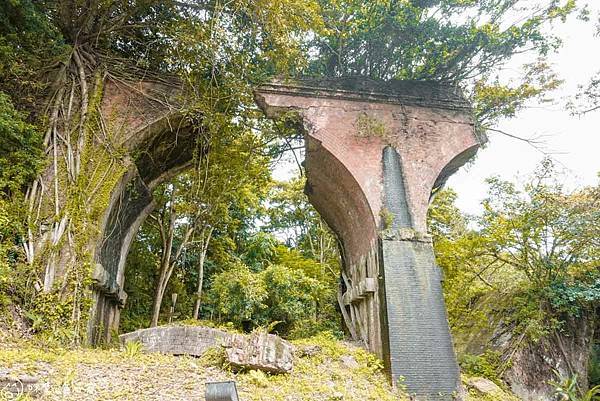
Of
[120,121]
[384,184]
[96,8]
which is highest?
[96,8]

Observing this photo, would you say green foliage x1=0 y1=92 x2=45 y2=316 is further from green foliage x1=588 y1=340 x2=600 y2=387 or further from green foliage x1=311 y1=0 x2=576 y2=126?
green foliage x1=588 y1=340 x2=600 y2=387

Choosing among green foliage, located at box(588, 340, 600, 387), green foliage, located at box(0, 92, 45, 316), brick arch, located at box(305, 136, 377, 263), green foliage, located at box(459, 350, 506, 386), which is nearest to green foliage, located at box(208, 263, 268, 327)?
brick arch, located at box(305, 136, 377, 263)

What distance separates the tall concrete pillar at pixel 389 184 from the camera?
6590 mm

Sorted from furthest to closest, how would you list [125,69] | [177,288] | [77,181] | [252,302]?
[177,288] → [252,302] → [125,69] → [77,181]

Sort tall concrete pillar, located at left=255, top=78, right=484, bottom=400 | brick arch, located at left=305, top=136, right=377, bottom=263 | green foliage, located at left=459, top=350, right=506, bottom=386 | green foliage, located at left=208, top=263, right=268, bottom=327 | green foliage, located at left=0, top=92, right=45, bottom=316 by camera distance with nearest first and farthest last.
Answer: green foliage, located at left=0, top=92, right=45, bottom=316
tall concrete pillar, located at left=255, top=78, right=484, bottom=400
brick arch, located at left=305, top=136, right=377, bottom=263
green foliage, located at left=459, top=350, right=506, bottom=386
green foliage, located at left=208, top=263, right=268, bottom=327

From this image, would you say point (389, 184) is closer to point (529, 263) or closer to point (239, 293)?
point (529, 263)

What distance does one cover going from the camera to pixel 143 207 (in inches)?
372

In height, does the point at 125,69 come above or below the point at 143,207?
above

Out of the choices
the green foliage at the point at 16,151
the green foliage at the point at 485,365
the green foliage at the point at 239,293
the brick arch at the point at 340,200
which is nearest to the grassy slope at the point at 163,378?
the green foliage at the point at 16,151

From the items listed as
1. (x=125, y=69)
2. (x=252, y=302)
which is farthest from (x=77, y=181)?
(x=252, y=302)

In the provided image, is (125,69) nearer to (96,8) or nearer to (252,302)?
(96,8)

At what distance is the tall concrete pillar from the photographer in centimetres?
659

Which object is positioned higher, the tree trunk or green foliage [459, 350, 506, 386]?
the tree trunk

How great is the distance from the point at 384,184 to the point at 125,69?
4.83m
